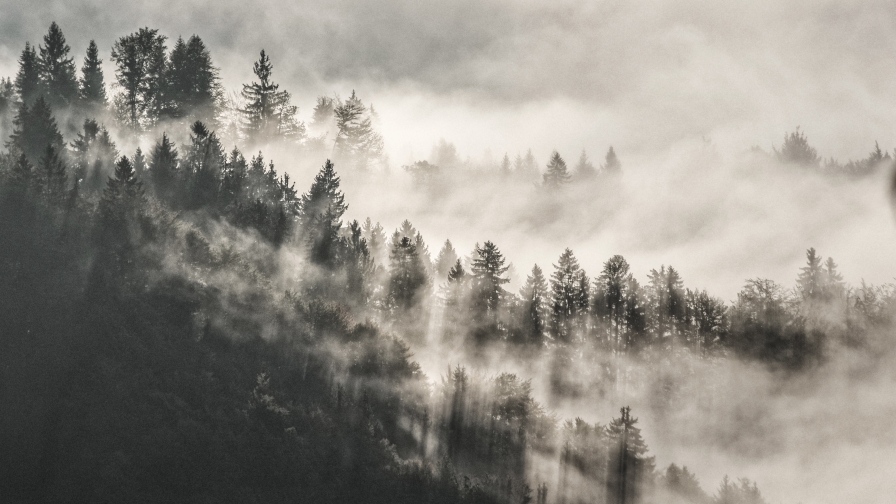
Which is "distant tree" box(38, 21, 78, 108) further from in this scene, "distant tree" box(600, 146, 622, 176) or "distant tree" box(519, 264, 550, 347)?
"distant tree" box(600, 146, 622, 176)

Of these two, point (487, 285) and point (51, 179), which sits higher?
point (51, 179)

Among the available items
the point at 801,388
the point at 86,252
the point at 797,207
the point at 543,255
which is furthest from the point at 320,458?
the point at 797,207

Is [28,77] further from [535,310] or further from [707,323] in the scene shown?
[707,323]

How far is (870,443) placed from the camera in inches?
2773

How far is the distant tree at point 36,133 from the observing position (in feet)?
197

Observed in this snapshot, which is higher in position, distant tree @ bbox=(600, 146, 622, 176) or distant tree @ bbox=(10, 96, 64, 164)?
distant tree @ bbox=(600, 146, 622, 176)

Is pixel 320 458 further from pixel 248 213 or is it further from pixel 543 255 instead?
pixel 543 255

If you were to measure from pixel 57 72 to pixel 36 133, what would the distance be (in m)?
21.0

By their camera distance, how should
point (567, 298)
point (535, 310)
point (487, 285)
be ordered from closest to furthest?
1. point (487, 285)
2. point (535, 310)
3. point (567, 298)

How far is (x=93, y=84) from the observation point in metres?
78.6

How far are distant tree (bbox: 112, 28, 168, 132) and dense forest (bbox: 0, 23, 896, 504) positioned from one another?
1.11 feet

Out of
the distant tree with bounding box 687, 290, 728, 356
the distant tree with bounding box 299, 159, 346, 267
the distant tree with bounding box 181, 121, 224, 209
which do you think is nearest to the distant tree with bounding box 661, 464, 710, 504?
the distant tree with bounding box 687, 290, 728, 356

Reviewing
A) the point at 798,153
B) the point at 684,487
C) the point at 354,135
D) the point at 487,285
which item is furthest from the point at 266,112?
the point at 798,153

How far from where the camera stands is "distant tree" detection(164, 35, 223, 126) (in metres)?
74.6
